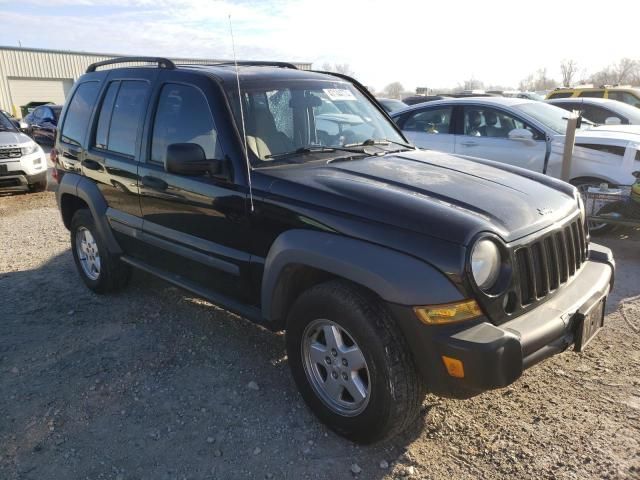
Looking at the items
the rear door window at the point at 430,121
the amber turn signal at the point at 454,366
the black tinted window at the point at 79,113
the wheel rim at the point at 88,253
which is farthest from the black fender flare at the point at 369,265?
the rear door window at the point at 430,121

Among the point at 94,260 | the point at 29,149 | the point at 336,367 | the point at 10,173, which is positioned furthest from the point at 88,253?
the point at 29,149

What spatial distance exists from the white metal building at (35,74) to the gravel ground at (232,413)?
2972 centimetres

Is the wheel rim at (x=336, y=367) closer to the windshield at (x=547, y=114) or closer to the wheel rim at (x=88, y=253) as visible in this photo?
the wheel rim at (x=88, y=253)

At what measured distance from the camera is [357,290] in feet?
8.82

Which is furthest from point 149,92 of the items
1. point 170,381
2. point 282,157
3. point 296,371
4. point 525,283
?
point 525,283

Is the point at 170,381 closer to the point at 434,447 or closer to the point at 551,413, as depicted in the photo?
the point at 434,447

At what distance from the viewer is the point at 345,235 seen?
8.75 ft

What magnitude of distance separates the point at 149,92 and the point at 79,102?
1.40 m

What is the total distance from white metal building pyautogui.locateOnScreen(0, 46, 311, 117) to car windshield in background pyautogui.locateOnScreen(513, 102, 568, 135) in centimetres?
2585

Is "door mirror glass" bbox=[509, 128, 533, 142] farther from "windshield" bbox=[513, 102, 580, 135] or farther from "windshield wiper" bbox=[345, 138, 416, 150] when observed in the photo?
"windshield wiper" bbox=[345, 138, 416, 150]

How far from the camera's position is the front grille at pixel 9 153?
31.3 feet

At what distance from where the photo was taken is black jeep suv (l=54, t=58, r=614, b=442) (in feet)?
7.98

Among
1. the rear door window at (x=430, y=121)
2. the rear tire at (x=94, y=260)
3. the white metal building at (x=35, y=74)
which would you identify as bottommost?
the rear tire at (x=94, y=260)

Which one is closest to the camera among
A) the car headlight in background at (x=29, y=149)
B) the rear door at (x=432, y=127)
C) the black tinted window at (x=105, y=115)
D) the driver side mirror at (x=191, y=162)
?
the driver side mirror at (x=191, y=162)
